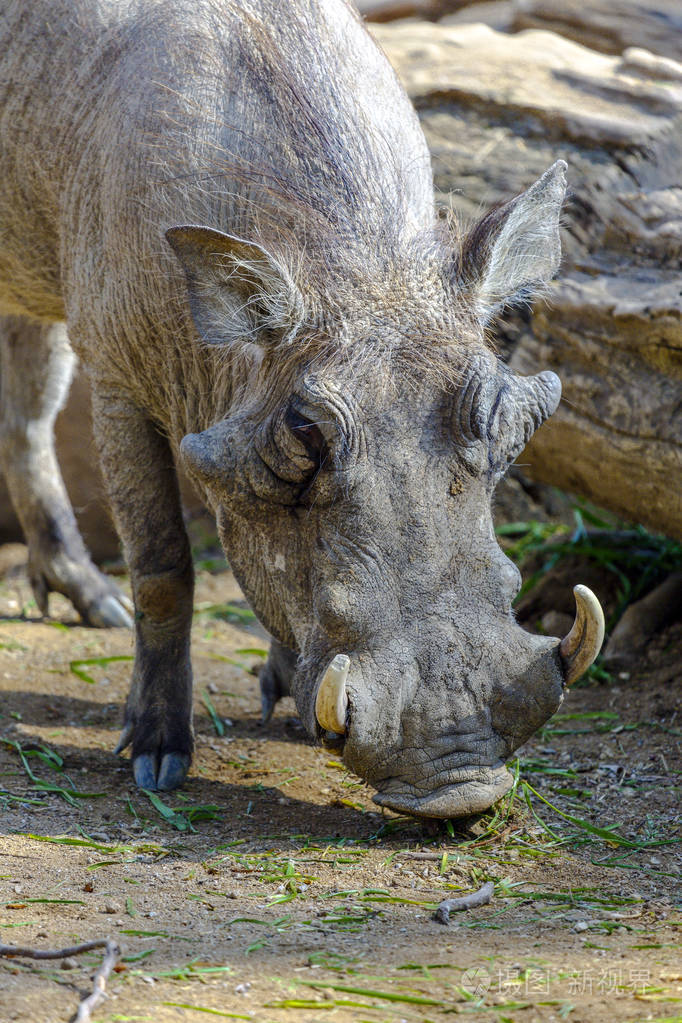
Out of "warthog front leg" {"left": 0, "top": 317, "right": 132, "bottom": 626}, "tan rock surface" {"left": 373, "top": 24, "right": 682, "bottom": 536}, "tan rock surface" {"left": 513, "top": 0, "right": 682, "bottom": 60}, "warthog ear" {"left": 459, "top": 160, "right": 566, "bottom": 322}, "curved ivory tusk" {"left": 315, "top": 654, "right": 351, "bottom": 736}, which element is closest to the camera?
"curved ivory tusk" {"left": 315, "top": 654, "right": 351, "bottom": 736}

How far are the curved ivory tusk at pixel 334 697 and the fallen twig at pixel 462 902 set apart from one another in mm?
405

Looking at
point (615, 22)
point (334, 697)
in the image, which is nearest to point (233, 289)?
point (334, 697)

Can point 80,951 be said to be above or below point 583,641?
below

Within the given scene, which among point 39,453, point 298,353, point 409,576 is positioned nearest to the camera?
point 409,576

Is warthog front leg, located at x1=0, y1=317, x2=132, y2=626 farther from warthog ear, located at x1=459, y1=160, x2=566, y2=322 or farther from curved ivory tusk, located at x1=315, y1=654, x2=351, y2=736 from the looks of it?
curved ivory tusk, located at x1=315, y1=654, x2=351, y2=736

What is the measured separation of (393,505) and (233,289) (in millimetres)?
730

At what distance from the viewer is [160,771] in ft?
10.8

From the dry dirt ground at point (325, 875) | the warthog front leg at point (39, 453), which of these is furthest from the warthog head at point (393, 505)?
the warthog front leg at point (39, 453)

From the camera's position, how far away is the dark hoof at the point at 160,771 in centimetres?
325

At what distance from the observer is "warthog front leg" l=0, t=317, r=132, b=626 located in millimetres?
5168

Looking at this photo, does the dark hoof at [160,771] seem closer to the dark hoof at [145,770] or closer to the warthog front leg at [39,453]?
the dark hoof at [145,770]

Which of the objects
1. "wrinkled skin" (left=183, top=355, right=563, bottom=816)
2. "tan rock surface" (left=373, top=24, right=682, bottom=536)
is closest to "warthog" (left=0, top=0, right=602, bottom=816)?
"wrinkled skin" (left=183, top=355, right=563, bottom=816)

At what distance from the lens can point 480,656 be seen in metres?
2.46

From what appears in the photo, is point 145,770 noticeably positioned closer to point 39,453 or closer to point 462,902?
point 462,902
